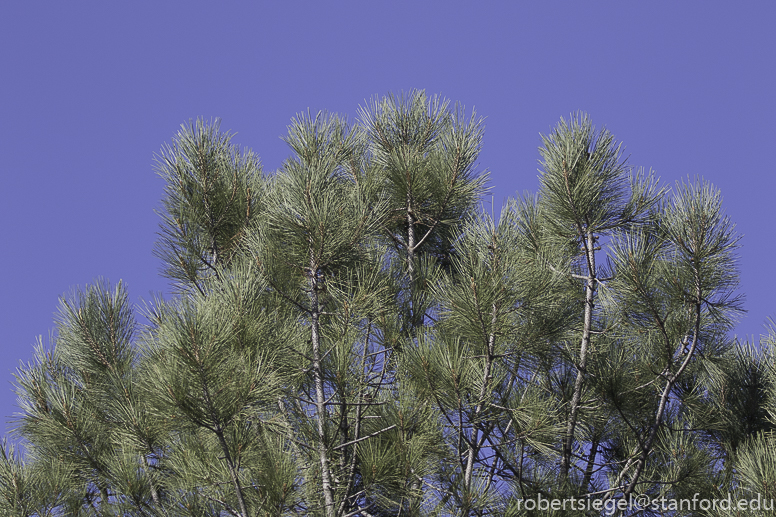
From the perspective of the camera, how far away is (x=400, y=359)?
4023mm

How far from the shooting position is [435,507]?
12.5ft

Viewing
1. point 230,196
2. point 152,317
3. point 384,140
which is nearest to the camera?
point 152,317

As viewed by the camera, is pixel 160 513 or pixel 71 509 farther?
pixel 71 509

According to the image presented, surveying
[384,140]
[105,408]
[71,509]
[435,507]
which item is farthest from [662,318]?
[71,509]

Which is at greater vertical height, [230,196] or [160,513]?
[230,196]

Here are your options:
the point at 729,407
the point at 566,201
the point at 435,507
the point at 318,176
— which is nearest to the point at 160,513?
the point at 435,507

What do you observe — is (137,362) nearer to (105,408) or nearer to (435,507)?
(105,408)

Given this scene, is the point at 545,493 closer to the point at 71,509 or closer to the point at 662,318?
the point at 662,318

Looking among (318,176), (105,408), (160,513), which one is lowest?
(160,513)

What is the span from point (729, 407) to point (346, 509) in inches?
88.4

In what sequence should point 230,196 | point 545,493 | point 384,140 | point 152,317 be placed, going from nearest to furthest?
point 152,317 → point 545,493 → point 230,196 → point 384,140

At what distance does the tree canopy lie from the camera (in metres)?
3.52

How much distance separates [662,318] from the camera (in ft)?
13.4

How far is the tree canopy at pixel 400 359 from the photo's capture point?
3.52m
